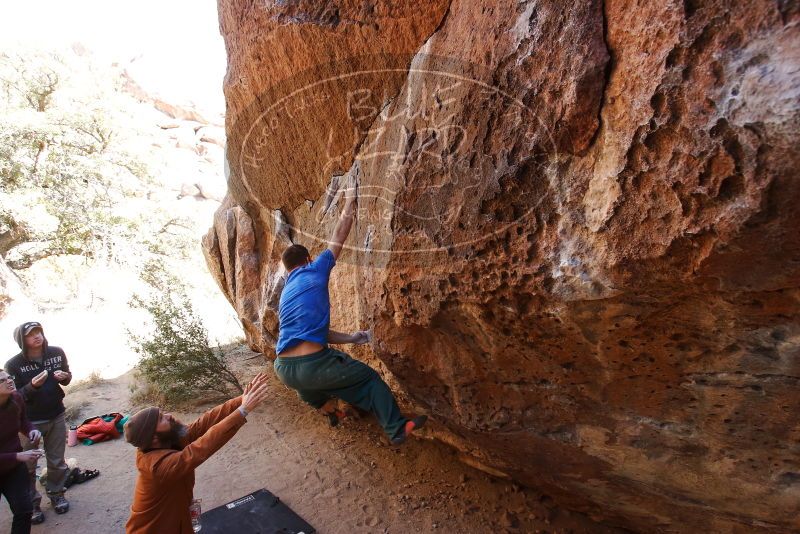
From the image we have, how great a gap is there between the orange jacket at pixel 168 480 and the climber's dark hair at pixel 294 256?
1.07 metres

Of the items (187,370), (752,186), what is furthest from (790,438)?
(187,370)

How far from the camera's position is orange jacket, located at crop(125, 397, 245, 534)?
235 centimetres

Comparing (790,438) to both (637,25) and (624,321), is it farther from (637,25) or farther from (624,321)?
(637,25)

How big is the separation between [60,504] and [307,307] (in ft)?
10.0

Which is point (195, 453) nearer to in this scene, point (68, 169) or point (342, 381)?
point (342, 381)

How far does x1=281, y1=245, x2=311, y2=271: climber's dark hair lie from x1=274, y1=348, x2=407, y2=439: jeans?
614mm

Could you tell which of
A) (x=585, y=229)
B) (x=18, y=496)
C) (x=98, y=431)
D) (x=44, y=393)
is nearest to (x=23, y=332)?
(x=44, y=393)

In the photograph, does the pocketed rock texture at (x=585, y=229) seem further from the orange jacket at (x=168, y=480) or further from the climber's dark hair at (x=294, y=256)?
the orange jacket at (x=168, y=480)

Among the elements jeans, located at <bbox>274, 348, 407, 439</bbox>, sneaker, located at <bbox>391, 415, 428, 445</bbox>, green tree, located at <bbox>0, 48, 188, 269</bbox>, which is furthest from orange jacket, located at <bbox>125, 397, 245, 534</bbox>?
green tree, located at <bbox>0, 48, 188, 269</bbox>

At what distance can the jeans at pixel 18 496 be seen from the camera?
123 inches

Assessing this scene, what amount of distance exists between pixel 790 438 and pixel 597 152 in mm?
1474

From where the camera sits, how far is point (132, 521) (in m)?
2.42

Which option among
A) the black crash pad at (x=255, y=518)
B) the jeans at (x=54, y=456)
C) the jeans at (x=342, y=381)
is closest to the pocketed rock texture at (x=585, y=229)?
the jeans at (x=342, y=381)

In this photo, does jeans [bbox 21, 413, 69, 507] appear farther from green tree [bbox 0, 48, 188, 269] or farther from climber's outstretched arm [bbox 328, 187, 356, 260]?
green tree [bbox 0, 48, 188, 269]
